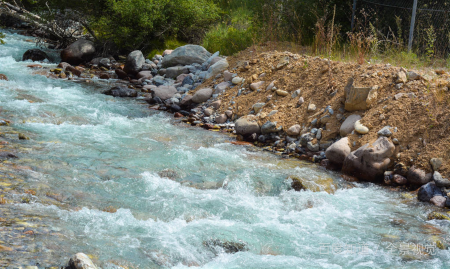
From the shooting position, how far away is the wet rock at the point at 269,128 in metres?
7.33

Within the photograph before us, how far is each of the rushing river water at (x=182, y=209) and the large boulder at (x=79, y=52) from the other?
591cm

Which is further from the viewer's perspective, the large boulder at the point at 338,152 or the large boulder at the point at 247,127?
the large boulder at the point at 247,127

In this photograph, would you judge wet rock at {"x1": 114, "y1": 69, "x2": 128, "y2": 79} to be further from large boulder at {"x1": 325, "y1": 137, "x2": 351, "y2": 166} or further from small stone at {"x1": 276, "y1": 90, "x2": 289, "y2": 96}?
large boulder at {"x1": 325, "y1": 137, "x2": 351, "y2": 166}

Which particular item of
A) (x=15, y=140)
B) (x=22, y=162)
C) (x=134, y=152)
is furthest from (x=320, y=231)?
(x=15, y=140)

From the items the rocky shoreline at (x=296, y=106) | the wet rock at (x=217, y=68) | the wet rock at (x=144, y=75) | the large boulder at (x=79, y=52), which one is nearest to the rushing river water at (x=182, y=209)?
the rocky shoreline at (x=296, y=106)

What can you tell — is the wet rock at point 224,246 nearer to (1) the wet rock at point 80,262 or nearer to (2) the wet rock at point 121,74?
(1) the wet rock at point 80,262

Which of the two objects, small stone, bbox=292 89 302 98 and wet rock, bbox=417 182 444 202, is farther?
small stone, bbox=292 89 302 98

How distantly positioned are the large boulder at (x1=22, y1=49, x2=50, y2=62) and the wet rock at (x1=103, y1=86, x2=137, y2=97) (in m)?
3.95

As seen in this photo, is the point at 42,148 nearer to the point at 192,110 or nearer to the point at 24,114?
the point at 24,114

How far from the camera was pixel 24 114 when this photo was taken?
7242mm

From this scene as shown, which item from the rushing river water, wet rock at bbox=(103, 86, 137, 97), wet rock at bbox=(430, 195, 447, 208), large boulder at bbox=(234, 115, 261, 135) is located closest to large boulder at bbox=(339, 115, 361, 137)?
the rushing river water

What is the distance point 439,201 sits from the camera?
5129 millimetres

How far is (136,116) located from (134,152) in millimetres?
2326

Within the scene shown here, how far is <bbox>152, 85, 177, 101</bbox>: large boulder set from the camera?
9.73 meters
